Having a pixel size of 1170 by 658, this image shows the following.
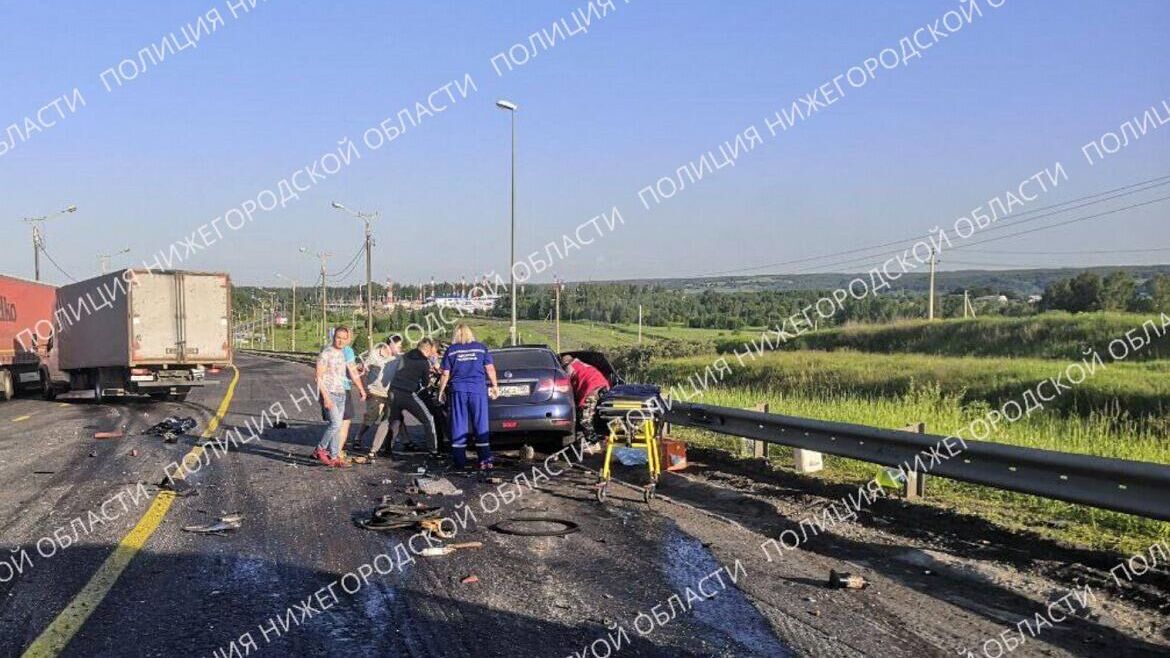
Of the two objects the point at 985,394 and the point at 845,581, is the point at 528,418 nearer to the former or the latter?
the point at 845,581

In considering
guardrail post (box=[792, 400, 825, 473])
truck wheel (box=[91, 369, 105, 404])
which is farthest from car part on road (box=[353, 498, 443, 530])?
truck wheel (box=[91, 369, 105, 404])

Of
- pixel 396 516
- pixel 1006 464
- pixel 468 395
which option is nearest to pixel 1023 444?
pixel 1006 464

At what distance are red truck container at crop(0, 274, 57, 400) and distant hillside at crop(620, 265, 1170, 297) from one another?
52.2 m

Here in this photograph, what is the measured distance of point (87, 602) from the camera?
5344mm

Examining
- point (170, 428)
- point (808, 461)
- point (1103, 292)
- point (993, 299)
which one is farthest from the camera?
point (993, 299)

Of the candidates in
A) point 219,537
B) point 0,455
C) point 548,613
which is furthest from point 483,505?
point 0,455

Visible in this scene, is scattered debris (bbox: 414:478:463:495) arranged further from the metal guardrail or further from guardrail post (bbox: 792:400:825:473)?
guardrail post (bbox: 792:400:825:473)

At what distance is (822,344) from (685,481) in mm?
53858

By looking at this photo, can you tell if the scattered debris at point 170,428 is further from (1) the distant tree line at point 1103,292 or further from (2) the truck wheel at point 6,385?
(1) the distant tree line at point 1103,292

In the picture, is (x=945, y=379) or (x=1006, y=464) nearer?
(x=1006, y=464)

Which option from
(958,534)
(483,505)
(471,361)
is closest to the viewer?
(958,534)

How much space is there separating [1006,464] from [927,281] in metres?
70.0

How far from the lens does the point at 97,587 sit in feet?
18.6

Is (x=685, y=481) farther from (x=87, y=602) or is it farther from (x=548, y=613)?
(x=87, y=602)
